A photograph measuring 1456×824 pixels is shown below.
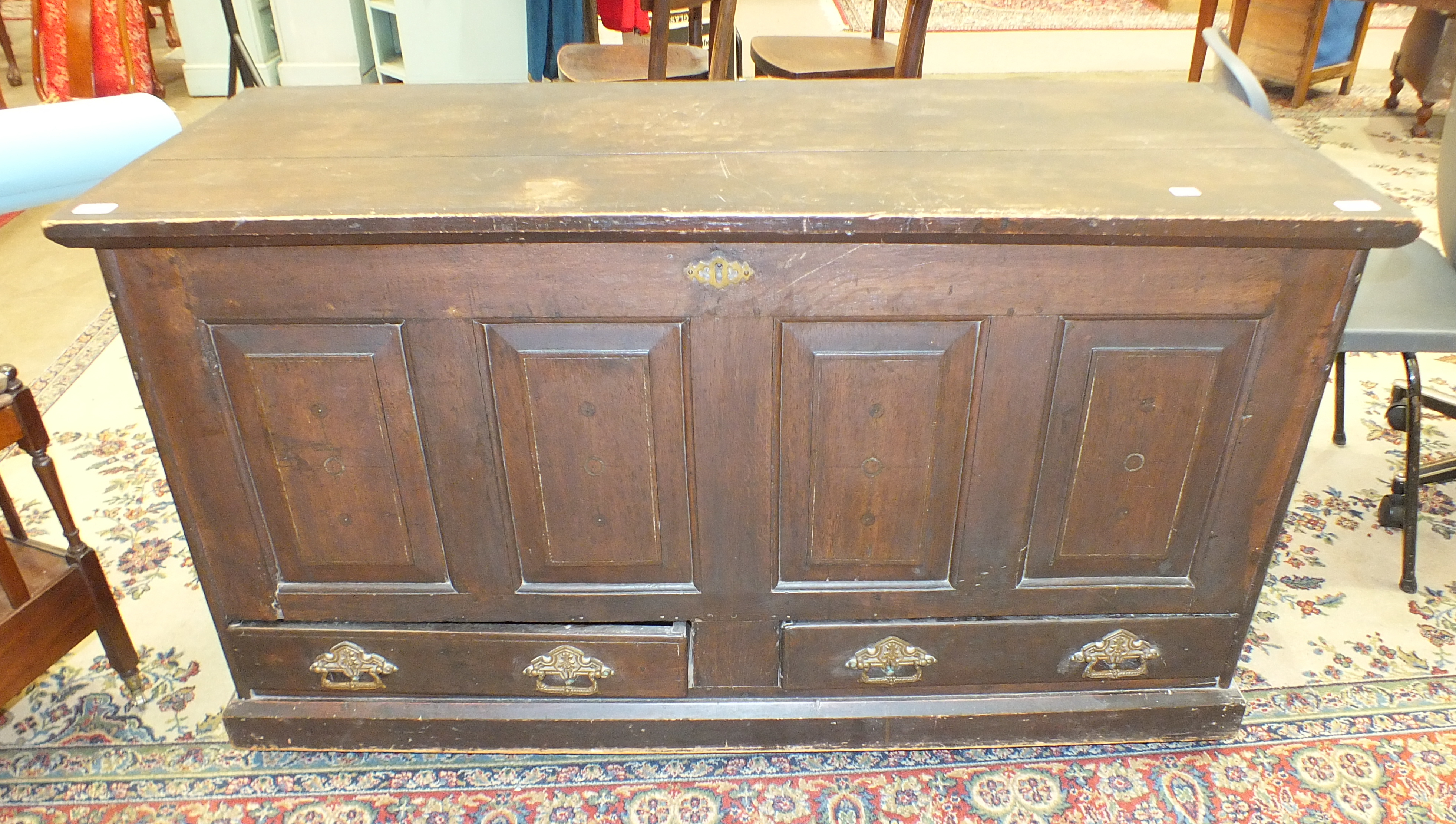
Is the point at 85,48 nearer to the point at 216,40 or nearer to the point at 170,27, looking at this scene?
the point at 216,40

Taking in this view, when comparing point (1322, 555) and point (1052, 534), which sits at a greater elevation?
point (1052, 534)

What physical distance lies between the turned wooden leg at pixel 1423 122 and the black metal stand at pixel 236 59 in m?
4.45

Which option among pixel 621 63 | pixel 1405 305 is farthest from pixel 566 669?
pixel 621 63

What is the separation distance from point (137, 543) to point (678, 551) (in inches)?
50.9

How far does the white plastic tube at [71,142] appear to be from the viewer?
1042 millimetres

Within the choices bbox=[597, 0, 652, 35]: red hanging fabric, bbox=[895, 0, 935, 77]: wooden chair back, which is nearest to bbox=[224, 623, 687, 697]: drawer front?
bbox=[895, 0, 935, 77]: wooden chair back

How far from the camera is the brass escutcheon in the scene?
113cm

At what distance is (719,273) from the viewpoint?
1.13 meters

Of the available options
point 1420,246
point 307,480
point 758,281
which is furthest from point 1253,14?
point 307,480

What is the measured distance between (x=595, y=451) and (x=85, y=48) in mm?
3360

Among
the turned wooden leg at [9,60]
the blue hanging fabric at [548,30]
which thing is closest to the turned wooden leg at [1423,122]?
the blue hanging fabric at [548,30]

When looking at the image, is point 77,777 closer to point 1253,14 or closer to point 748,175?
point 748,175

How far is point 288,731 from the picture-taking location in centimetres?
148

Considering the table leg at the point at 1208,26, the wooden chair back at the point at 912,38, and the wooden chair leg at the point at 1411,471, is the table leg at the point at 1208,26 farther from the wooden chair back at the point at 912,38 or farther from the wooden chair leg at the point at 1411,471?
the wooden chair leg at the point at 1411,471
